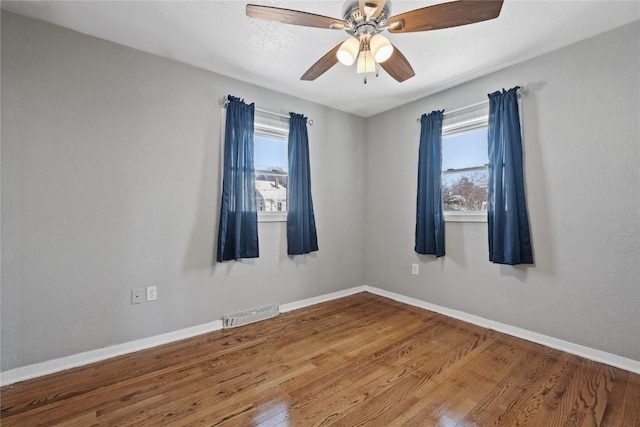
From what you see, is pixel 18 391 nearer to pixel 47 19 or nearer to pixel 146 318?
pixel 146 318

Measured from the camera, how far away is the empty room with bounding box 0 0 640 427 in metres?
1.72

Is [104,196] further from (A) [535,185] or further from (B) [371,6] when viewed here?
(A) [535,185]

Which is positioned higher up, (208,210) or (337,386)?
(208,210)

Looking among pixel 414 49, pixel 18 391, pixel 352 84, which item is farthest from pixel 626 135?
pixel 18 391

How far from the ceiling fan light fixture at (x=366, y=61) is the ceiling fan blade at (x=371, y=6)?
30cm

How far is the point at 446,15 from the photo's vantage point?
1513 millimetres

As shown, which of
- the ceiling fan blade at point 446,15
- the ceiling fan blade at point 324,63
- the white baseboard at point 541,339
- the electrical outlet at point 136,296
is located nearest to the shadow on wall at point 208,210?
the electrical outlet at point 136,296

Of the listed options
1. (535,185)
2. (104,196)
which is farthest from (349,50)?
(104,196)

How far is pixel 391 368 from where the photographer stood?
201 cm

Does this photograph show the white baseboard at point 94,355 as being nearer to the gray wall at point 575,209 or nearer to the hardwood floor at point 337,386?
the hardwood floor at point 337,386

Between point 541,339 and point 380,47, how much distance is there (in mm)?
2655

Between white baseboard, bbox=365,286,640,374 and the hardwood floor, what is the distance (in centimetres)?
8

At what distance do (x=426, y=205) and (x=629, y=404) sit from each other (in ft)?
6.65

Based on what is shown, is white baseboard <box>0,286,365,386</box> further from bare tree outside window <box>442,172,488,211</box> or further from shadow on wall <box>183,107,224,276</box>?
bare tree outside window <box>442,172,488,211</box>
